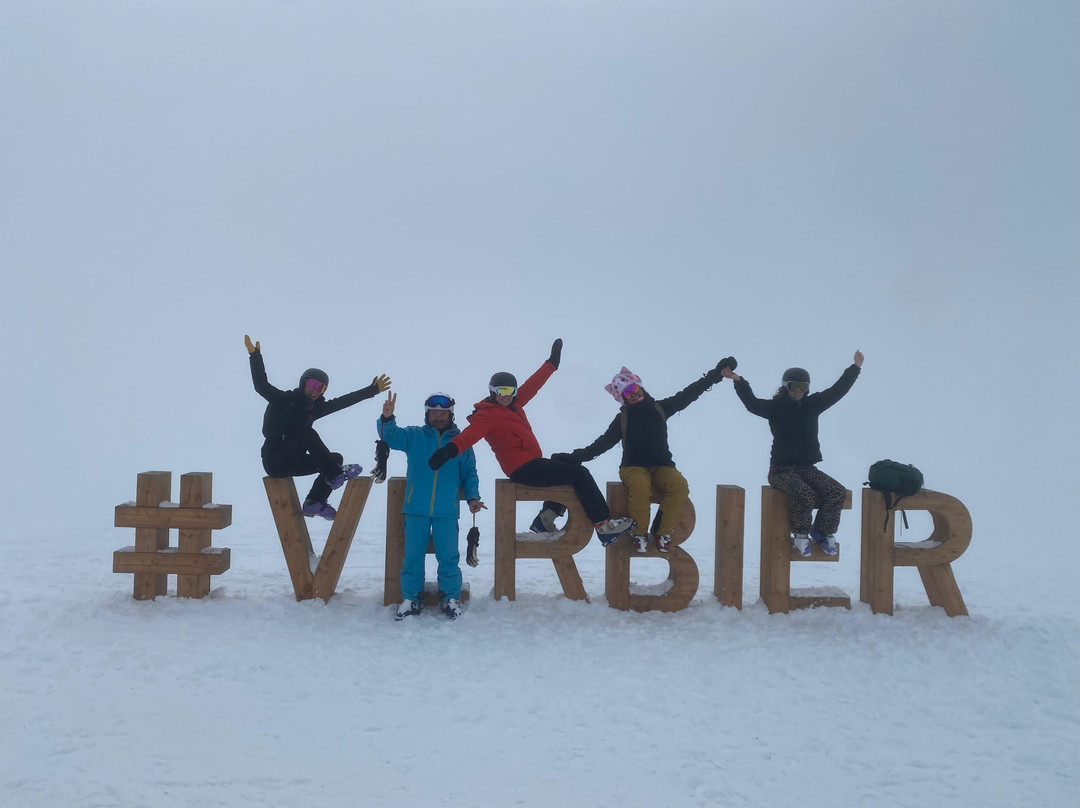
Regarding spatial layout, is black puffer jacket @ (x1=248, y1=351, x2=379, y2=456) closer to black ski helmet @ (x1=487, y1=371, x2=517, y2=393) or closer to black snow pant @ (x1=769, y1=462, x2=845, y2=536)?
black ski helmet @ (x1=487, y1=371, x2=517, y2=393)

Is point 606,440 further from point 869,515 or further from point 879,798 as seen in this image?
point 879,798

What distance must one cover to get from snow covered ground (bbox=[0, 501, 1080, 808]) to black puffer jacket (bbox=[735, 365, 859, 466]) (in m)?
1.24

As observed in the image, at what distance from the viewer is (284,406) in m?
6.28

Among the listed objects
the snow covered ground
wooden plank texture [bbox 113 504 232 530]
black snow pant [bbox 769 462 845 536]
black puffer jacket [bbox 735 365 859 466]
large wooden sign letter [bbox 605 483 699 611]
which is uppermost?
black puffer jacket [bbox 735 365 859 466]

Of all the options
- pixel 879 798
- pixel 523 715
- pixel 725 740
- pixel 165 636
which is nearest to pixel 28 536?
pixel 165 636

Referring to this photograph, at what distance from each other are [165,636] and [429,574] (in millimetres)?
2608

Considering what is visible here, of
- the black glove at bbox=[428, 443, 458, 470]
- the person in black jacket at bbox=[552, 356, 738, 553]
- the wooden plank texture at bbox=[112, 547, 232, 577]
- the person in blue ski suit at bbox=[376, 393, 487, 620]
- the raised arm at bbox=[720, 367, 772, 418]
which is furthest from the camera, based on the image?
the raised arm at bbox=[720, 367, 772, 418]

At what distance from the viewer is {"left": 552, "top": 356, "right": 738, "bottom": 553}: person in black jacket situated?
5996 mm

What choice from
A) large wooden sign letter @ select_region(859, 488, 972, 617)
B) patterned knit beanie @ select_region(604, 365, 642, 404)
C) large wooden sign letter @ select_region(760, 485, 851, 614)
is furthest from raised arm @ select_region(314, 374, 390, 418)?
large wooden sign letter @ select_region(859, 488, 972, 617)

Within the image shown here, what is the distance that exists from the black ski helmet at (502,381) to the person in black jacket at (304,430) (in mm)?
860

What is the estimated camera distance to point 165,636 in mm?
5336

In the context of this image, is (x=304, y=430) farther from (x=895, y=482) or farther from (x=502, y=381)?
(x=895, y=482)

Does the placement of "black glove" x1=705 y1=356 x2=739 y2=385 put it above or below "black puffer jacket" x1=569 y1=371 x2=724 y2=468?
above

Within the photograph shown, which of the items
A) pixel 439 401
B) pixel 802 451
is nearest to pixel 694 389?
pixel 802 451
